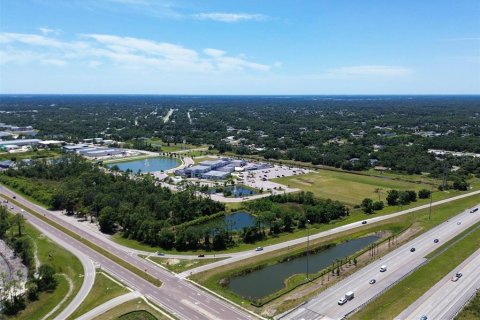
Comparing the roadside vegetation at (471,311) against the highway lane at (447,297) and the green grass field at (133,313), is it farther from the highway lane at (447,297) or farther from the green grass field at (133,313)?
the green grass field at (133,313)

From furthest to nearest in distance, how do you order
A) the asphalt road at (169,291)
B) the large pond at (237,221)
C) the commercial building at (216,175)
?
the commercial building at (216,175), the large pond at (237,221), the asphalt road at (169,291)

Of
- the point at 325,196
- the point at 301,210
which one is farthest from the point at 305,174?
the point at 301,210

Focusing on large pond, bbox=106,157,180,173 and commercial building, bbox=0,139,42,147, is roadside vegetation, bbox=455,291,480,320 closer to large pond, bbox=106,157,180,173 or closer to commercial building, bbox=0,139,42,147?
large pond, bbox=106,157,180,173

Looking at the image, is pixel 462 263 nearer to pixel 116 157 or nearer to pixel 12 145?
pixel 116 157

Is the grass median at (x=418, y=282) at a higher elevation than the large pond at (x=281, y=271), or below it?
higher

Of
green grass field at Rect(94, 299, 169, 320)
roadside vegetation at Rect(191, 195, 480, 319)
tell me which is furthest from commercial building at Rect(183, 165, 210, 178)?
green grass field at Rect(94, 299, 169, 320)

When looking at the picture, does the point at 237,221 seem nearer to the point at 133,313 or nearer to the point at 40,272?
the point at 133,313

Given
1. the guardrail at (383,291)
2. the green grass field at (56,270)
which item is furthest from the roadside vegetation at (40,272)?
the guardrail at (383,291)

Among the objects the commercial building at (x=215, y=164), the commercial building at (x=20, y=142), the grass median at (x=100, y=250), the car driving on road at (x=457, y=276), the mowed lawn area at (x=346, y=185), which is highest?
the commercial building at (x=20, y=142)
